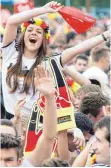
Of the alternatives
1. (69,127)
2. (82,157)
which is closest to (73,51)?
(69,127)

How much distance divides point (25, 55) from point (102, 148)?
7.98ft

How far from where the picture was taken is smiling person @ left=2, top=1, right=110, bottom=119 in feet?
27.0

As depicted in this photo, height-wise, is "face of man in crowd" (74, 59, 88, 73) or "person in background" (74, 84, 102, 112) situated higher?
"face of man in crowd" (74, 59, 88, 73)

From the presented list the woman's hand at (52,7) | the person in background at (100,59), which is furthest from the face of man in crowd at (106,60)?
the woman's hand at (52,7)

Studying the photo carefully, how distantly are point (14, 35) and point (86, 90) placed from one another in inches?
37.6

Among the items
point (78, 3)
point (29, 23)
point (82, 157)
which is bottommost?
point (82, 157)

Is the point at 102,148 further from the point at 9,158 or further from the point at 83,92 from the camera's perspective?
the point at 83,92

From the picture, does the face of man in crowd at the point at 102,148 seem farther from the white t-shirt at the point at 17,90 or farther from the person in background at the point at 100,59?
the person in background at the point at 100,59

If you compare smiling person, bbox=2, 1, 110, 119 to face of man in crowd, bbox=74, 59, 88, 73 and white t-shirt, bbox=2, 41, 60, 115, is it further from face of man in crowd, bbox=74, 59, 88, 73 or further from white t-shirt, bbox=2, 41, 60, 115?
face of man in crowd, bbox=74, 59, 88, 73

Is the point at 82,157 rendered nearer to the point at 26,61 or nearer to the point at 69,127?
the point at 69,127

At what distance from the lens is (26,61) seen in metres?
8.40

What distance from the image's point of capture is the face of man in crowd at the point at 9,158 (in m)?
6.18

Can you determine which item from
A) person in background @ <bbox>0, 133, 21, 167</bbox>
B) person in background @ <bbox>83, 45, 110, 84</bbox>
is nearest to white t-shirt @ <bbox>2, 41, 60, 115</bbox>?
person in background @ <bbox>0, 133, 21, 167</bbox>

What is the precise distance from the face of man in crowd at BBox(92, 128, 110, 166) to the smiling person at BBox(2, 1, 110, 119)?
1.82 m
